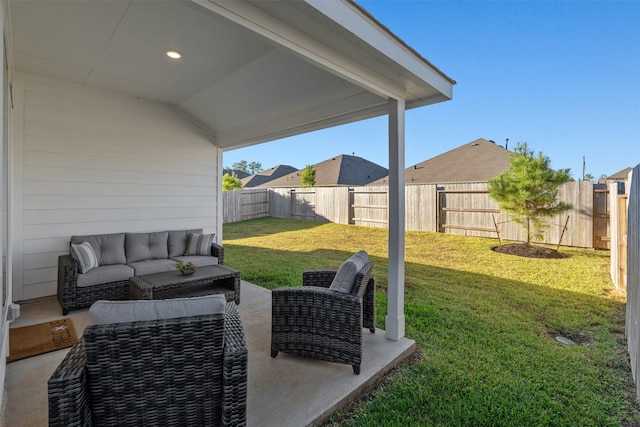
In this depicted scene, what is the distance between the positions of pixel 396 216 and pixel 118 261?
4.04m

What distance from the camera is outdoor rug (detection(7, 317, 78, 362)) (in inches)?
111

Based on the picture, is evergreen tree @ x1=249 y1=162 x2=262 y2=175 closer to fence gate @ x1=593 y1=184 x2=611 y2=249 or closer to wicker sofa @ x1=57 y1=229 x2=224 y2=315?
wicker sofa @ x1=57 y1=229 x2=224 y2=315

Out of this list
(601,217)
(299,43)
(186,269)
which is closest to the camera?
(299,43)

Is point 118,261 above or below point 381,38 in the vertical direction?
below

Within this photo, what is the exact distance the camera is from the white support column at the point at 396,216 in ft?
9.96

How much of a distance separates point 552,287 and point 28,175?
8039 millimetres

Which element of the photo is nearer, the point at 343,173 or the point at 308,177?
the point at 308,177

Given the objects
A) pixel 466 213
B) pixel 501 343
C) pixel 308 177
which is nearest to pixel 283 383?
pixel 501 343

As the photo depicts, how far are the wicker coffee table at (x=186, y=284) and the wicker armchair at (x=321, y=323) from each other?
1.58 meters

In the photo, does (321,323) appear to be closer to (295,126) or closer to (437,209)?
(295,126)

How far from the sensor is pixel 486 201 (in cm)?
928

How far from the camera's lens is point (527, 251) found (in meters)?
7.52

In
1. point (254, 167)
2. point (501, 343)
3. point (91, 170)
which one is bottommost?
point (501, 343)

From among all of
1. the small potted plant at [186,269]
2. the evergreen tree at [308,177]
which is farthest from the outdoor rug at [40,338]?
the evergreen tree at [308,177]
